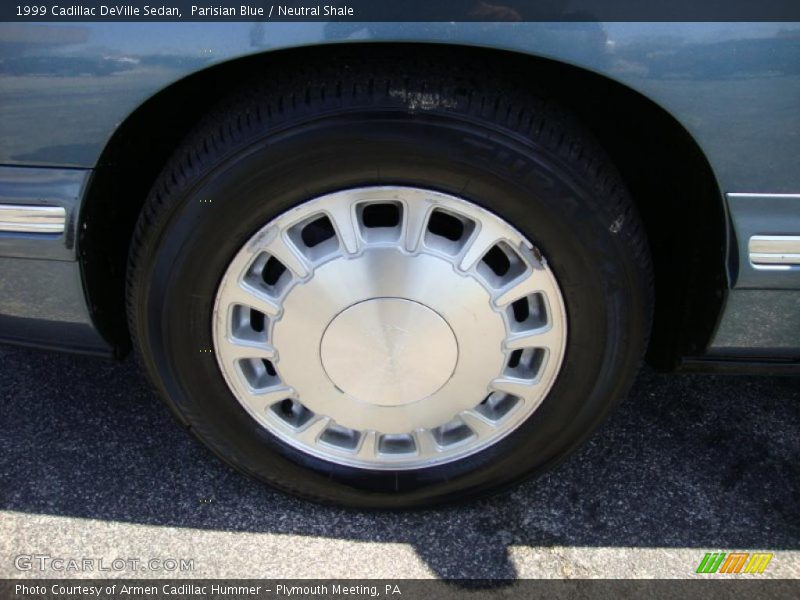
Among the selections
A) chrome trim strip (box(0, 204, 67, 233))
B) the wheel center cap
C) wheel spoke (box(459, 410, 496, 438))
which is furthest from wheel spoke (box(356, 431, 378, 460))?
chrome trim strip (box(0, 204, 67, 233))

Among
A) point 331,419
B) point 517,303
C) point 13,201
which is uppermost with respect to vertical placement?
point 13,201

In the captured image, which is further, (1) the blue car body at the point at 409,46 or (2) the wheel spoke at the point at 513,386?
(2) the wheel spoke at the point at 513,386

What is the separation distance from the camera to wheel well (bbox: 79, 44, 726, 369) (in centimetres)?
158

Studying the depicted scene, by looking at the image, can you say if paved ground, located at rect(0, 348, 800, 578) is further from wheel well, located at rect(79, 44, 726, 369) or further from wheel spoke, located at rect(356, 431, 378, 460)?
wheel well, located at rect(79, 44, 726, 369)

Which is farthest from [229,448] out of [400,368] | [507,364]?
[507,364]

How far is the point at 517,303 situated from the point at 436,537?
61cm

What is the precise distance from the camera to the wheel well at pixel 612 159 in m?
1.58

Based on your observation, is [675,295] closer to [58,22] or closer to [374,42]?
[374,42]

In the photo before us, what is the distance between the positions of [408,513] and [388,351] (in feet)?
1.59

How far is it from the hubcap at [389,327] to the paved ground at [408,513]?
0.22 m

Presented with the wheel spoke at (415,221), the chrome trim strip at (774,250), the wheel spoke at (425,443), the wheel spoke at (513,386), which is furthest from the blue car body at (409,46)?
the wheel spoke at (425,443)

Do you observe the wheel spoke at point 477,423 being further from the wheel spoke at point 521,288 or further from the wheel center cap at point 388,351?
the wheel spoke at point 521,288

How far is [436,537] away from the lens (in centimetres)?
187

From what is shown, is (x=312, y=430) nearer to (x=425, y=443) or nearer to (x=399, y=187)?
(x=425, y=443)
